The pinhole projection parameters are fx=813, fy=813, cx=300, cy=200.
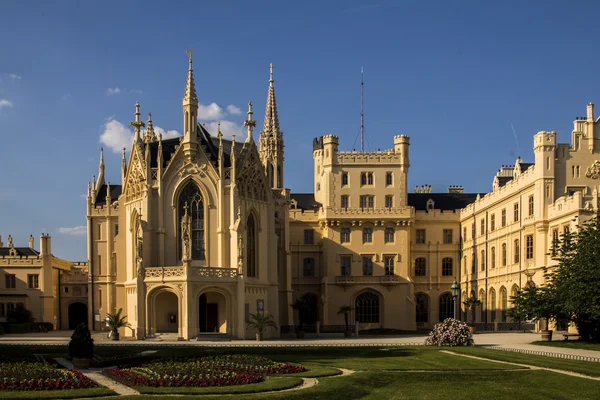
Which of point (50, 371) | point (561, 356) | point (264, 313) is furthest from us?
point (264, 313)

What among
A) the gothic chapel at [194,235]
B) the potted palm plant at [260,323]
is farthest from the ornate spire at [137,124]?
the potted palm plant at [260,323]

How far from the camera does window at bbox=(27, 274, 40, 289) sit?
8650cm

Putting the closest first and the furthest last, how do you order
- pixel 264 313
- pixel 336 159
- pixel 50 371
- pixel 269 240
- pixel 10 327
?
pixel 50 371 < pixel 264 313 < pixel 269 240 < pixel 10 327 < pixel 336 159

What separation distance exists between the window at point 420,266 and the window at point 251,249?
2490 centimetres

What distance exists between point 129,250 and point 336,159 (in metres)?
26.6

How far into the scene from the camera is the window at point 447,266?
279ft

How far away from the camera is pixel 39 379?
89.1ft

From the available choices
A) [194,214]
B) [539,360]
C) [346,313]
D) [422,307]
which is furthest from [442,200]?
[539,360]

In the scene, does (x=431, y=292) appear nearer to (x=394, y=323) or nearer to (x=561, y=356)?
(x=394, y=323)

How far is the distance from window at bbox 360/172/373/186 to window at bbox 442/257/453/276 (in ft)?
37.2

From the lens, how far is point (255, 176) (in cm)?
6650

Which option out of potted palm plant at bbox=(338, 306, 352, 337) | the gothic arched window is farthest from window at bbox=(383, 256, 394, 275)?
the gothic arched window

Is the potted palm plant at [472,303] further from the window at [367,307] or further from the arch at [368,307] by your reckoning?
the window at [367,307]

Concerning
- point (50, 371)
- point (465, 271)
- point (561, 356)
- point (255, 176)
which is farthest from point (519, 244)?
point (50, 371)
